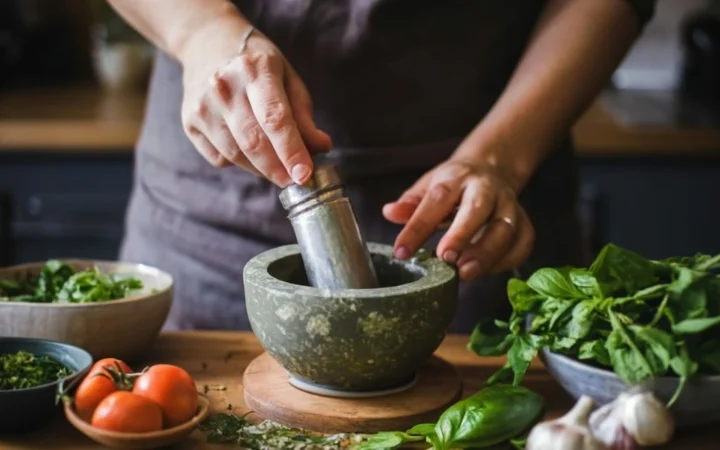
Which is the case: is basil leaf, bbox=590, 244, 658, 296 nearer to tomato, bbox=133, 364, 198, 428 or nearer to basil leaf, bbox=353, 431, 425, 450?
basil leaf, bbox=353, 431, 425, 450

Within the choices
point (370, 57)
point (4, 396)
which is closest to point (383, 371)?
point (4, 396)

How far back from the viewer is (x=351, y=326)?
91cm

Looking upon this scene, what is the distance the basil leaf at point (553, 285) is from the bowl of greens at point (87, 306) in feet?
1.35

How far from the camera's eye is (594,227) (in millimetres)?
2277

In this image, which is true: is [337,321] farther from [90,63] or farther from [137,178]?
[90,63]

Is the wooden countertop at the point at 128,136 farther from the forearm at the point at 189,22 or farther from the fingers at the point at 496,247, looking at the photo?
the fingers at the point at 496,247

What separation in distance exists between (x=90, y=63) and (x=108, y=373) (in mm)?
2231

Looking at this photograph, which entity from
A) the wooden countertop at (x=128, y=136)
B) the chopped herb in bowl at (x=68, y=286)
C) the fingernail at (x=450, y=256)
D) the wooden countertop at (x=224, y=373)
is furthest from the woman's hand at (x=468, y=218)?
the wooden countertop at (x=128, y=136)

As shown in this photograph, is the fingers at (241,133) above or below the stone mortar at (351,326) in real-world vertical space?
above

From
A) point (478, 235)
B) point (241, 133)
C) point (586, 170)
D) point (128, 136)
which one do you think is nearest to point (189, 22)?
point (241, 133)

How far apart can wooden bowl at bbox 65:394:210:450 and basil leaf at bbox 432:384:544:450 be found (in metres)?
0.21

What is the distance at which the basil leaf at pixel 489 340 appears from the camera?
3.25ft

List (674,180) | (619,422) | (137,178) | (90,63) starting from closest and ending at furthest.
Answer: (619,422), (137,178), (674,180), (90,63)

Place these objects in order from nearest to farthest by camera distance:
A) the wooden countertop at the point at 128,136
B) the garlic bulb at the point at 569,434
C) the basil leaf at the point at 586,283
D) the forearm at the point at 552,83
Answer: the garlic bulb at the point at 569,434
the basil leaf at the point at 586,283
the forearm at the point at 552,83
the wooden countertop at the point at 128,136
